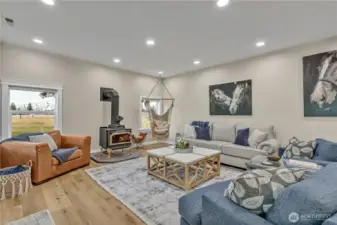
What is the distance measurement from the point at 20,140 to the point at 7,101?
3.63ft

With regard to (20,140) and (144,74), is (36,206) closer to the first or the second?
(20,140)

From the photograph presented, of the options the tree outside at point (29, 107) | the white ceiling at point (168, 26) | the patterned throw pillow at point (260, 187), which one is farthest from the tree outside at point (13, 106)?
the patterned throw pillow at point (260, 187)

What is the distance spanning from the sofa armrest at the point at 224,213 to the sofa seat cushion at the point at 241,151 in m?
2.51

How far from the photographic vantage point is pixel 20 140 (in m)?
3.09

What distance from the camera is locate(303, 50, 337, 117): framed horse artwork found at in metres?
3.15

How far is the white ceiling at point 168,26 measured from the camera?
91.6 inches

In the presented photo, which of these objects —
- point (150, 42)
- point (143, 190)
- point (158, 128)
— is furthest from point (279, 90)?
point (143, 190)

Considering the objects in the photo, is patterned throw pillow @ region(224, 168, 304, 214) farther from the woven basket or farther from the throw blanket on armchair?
the throw blanket on armchair

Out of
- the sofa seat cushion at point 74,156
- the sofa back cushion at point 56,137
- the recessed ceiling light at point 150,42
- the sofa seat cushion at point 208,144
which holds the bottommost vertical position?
the sofa seat cushion at point 74,156

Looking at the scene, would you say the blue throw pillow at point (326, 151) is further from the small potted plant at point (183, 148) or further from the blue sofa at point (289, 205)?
the small potted plant at point (183, 148)

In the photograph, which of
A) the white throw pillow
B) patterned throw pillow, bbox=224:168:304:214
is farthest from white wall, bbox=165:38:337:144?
patterned throw pillow, bbox=224:168:304:214

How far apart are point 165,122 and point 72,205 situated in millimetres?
3806

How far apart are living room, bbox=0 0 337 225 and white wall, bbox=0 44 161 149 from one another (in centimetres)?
3

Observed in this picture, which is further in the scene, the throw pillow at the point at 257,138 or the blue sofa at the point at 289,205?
the throw pillow at the point at 257,138
